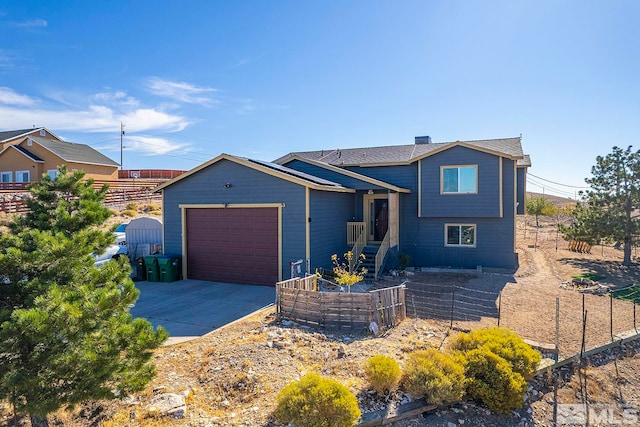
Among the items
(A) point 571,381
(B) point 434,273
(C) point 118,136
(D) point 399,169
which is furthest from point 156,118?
(C) point 118,136

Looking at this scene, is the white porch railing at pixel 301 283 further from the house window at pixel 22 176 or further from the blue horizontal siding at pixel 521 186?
the house window at pixel 22 176

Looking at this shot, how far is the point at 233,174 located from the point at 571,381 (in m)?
11.3

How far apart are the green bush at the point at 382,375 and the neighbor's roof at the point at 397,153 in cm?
1159

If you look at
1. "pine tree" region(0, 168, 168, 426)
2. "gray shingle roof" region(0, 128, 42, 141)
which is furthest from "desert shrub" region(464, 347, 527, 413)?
"gray shingle roof" region(0, 128, 42, 141)

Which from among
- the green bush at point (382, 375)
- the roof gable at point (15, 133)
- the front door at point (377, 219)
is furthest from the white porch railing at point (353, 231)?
the roof gable at point (15, 133)

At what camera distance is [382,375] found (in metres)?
5.72

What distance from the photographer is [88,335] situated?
13.3ft

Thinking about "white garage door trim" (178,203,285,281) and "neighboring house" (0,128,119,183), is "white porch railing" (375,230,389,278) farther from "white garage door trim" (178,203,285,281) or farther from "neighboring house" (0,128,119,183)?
"neighboring house" (0,128,119,183)

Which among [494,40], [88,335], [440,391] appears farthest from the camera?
[494,40]

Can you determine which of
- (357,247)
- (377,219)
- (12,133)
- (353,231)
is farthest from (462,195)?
(12,133)

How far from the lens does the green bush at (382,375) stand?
573cm

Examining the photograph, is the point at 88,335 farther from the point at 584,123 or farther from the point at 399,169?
the point at 584,123

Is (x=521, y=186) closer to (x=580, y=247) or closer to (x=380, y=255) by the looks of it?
(x=580, y=247)

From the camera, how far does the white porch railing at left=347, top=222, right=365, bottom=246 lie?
15.9 meters
